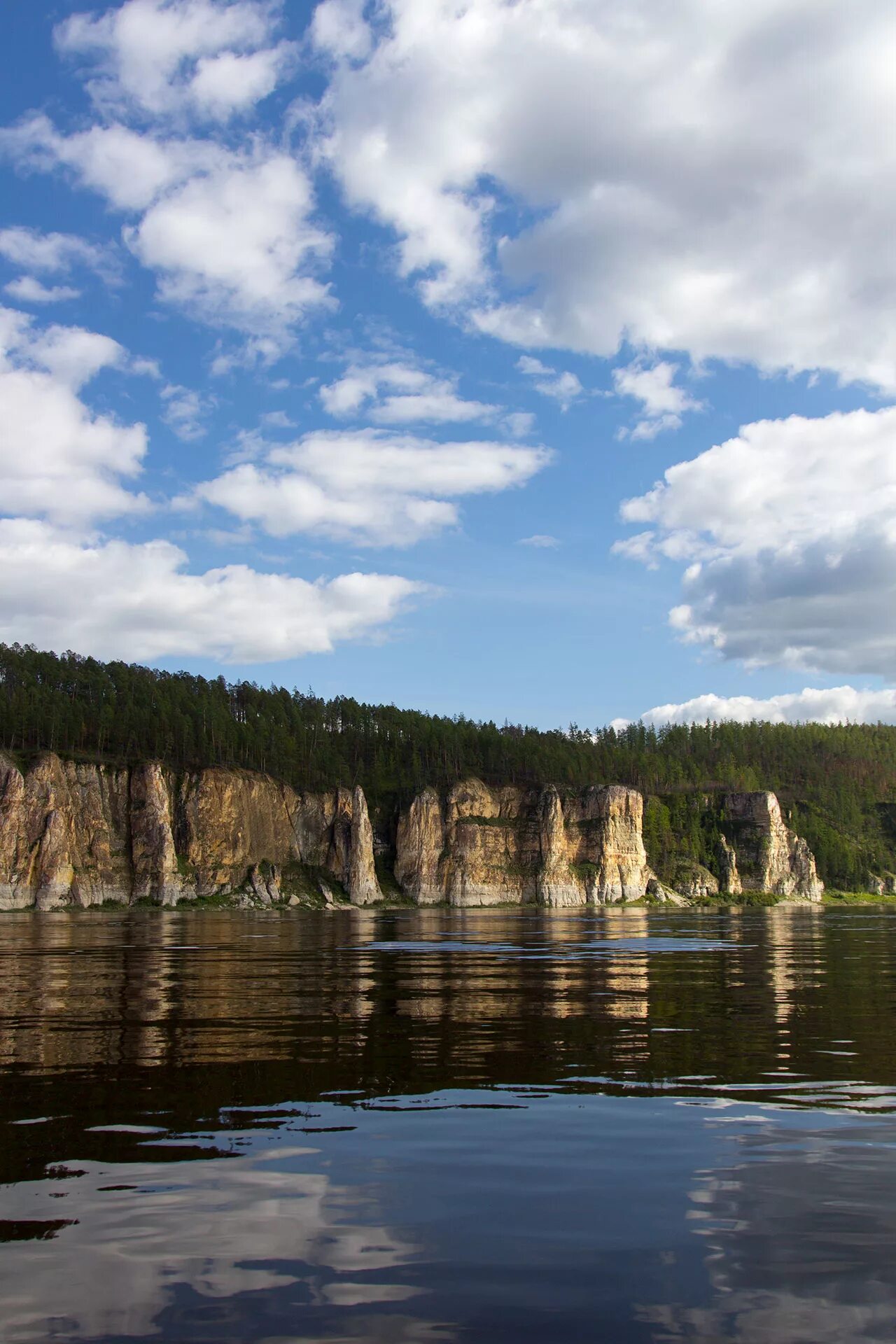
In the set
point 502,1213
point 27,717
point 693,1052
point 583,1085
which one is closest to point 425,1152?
point 502,1213

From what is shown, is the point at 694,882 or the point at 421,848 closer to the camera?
the point at 421,848

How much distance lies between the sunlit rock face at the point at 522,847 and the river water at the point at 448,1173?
152217 mm

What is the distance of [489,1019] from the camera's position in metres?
21.7

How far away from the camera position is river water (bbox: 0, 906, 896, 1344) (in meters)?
6.70

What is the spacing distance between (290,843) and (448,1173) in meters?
159

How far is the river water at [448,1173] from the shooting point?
22.0ft

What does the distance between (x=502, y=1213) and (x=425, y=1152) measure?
2049mm

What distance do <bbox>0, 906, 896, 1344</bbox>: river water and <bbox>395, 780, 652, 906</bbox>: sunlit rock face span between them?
5993 inches

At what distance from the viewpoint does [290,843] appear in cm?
16488

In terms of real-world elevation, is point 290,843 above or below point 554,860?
above

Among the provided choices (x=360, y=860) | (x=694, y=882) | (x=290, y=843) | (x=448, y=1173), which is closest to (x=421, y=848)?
(x=360, y=860)

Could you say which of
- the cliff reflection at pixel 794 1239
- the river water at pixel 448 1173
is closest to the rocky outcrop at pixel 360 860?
the river water at pixel 448 1173

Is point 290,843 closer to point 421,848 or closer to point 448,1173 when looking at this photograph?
point 421,848

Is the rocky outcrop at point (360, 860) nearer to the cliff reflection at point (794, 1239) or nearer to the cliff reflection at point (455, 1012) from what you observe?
the cliff reflection at point (455, 1012)
